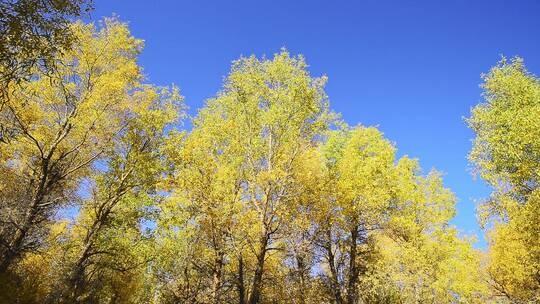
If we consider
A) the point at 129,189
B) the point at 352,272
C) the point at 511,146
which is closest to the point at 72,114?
the point at 129,189

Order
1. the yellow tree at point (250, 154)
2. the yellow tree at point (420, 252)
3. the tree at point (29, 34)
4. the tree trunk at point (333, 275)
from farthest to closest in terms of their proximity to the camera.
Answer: the tree trunk at point (333, 275), the yellow tree at point (420, 252), the yellow tree at point (250, 154), the tree at point (29, 34)

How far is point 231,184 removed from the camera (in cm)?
1510

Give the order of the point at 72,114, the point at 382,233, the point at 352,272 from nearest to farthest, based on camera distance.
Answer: the point at 72,114
the point at 352,272
the point at 382,233

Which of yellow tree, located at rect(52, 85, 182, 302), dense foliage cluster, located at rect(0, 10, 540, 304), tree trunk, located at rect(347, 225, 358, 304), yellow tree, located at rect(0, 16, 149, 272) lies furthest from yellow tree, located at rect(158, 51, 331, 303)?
tree trunk, located at rect(347, 225, 358, 304)

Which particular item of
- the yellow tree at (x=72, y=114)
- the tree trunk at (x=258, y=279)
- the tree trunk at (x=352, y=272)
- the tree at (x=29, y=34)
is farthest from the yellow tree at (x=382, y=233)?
the tree at (x=29, y=34)

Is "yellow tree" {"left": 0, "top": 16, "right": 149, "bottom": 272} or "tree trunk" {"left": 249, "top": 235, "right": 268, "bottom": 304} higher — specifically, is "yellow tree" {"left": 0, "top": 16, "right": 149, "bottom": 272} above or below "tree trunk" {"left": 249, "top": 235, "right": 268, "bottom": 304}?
above

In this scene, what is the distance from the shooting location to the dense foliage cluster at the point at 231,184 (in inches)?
545

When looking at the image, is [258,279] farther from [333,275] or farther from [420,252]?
[420,252]

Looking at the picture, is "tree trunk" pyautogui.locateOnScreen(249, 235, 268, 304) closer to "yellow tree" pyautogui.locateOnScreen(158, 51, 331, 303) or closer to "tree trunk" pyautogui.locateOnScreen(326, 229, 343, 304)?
"yellow tree" pyautogui.locateOnScreen(158, 51, 331, 303)

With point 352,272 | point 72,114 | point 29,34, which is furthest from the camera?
point 352,272

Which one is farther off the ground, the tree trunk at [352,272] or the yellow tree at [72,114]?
the yellow tree at [72,114]

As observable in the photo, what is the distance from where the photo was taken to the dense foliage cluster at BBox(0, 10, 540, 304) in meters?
13.8

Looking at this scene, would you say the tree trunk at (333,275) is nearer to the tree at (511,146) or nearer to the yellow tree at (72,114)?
the tree at (511,146)

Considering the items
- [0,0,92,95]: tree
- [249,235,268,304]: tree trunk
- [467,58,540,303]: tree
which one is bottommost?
[249,235,268,304]: tree trunk
